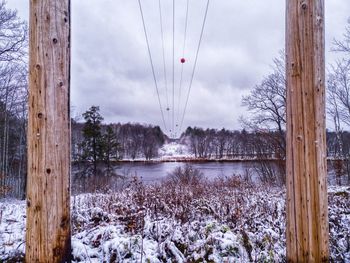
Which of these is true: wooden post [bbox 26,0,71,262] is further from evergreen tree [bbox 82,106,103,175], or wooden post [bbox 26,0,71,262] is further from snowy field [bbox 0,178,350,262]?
evergreen tree [bbox 82,106,103,175]

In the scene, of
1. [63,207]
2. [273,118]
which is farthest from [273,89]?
[63,207]

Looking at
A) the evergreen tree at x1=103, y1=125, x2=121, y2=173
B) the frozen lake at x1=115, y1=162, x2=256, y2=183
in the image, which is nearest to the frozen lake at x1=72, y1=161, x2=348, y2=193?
the frozen lake at x1=115, y1=162, x2=256, y2=183

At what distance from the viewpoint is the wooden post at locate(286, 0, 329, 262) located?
3.91 ft

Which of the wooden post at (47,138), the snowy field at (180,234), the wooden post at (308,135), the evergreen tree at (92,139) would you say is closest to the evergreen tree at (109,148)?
the evergreen tree at (92,139)

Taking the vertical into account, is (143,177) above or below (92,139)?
below

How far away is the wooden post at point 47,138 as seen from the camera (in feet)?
4.06

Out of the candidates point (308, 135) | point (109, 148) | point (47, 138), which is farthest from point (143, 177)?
point (308, 135)

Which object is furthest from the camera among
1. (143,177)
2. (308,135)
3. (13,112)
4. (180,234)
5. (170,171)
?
(170,171)

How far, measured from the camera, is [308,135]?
119 cm

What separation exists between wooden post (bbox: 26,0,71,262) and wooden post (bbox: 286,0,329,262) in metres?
1.36

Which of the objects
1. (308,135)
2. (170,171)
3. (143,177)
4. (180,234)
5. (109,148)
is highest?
(308,135)

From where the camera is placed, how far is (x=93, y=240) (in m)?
3.09

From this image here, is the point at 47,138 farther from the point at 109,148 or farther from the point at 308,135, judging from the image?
the point at 109,148

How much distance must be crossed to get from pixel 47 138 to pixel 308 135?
4.86 feet
